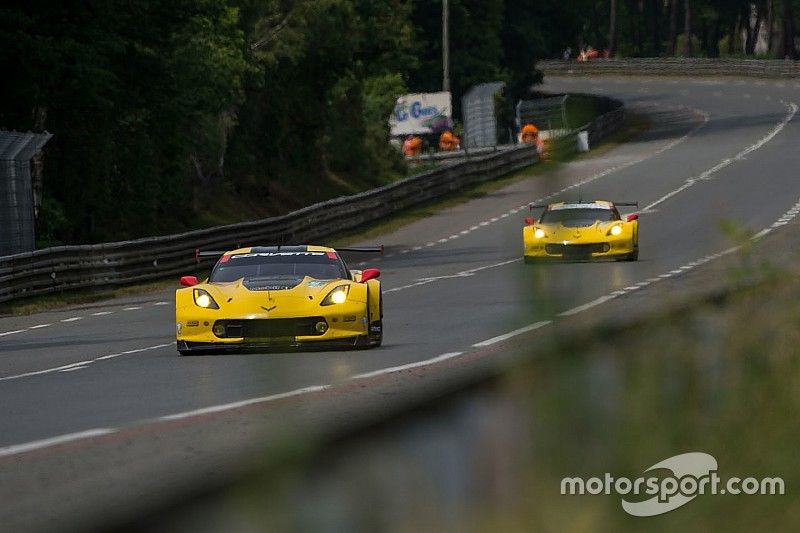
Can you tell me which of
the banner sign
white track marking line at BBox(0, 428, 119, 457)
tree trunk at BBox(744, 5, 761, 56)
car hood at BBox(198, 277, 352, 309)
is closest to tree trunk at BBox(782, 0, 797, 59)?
tree trunk at BBox(744, 5, 761, 56)

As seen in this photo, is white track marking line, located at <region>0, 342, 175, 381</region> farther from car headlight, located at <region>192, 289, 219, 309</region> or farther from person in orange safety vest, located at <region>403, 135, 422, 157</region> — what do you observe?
person in orange safety vest, located at <region>403, 135, 422, 157</region>

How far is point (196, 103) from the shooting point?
41625mm

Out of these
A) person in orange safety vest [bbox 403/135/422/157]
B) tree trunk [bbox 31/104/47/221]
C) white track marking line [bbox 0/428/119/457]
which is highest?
white track marking line [bbox 0/428/119/457]

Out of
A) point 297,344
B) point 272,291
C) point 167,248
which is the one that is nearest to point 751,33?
point 167,248

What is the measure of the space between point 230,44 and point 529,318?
142 ft

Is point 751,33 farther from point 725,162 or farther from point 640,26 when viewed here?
point 725,162

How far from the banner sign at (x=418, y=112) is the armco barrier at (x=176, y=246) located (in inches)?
554

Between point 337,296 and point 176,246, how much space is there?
18.1 m

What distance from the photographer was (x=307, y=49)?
5359 centimetres

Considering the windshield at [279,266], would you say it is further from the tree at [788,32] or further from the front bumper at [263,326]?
the tree at [788,32]

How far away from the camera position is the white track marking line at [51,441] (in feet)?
34.0

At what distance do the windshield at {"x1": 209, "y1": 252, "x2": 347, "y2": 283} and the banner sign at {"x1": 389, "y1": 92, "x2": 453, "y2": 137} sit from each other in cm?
5122

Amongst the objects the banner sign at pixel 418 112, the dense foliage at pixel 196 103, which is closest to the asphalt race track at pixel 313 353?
the dense foliage at pixel 196 103

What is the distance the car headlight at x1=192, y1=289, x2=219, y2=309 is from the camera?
1875 cm
